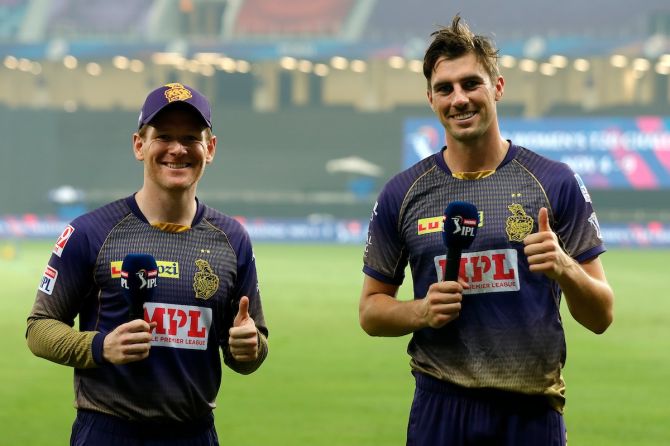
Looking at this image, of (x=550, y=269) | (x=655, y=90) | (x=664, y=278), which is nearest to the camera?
(x=550, y=269)

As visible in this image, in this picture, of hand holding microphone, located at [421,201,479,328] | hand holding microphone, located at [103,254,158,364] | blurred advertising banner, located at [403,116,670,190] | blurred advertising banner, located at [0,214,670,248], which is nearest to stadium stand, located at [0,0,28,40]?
blurred advertising banner, located at [0,214,670,248]

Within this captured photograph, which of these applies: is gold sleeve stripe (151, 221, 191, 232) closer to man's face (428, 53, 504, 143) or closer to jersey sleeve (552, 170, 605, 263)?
man's face (428, 53, 504, 143)

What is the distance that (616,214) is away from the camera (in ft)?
134

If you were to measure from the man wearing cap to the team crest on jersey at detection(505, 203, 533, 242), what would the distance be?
974mm

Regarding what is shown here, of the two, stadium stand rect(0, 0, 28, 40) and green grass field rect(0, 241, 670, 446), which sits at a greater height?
stadium stand rect(0, 0, 28, 40)

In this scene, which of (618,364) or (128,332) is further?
(618,364)

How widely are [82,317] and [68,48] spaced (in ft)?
159

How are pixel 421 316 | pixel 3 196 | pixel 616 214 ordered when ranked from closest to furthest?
pixel 421 316, pixel 616 214, pixel 3 196

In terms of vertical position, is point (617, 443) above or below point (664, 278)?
below

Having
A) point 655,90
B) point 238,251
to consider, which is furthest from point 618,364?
point 655,90

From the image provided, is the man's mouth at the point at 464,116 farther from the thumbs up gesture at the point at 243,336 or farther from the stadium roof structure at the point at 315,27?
the stadium roof structure at the point at 315,27

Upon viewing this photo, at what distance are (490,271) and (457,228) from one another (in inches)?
12.4

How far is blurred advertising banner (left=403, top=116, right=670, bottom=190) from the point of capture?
4097 cm

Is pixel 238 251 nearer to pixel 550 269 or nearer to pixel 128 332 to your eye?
pixel 128 332
